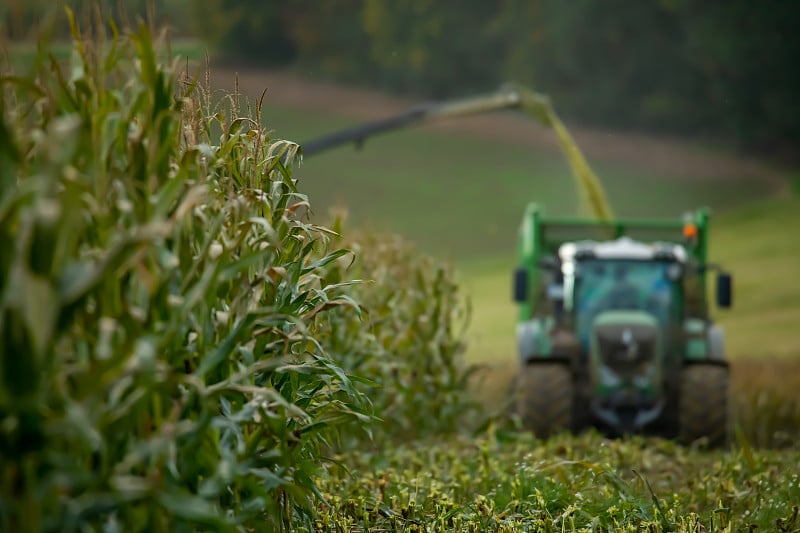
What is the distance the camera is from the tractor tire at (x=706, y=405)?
818 cm

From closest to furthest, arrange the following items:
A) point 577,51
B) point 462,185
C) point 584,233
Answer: point 584,233
point 577,51
point 462,185

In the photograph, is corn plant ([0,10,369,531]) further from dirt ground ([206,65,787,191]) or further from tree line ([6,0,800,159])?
dirt ground ([206,65,787,191])

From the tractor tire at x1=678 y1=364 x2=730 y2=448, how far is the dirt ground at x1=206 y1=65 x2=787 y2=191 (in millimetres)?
22262

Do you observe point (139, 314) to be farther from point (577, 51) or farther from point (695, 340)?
point (577, 51)

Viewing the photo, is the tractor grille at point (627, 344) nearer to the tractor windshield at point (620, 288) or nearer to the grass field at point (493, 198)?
the tractor windshield at point (620, 288)

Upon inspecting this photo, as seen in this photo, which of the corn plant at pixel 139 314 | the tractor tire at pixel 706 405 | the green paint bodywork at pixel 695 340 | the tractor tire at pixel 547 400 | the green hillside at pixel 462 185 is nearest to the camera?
the corn plant at pixel 139 314

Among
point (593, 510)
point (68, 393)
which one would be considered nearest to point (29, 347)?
point (68, 393)

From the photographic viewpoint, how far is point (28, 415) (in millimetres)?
2492

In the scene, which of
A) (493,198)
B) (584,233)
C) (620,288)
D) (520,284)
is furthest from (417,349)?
(493,198)

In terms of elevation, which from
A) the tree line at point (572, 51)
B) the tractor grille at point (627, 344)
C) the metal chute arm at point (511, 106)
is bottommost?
the tractor grille at point (627, 344)

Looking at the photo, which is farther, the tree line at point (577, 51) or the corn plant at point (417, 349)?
the tree line at point (577, 51)

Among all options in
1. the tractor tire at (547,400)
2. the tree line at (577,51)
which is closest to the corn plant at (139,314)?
the tractor tire at (547,400)

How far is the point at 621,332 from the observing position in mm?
A: 8250

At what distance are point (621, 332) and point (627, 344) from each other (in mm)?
95
